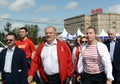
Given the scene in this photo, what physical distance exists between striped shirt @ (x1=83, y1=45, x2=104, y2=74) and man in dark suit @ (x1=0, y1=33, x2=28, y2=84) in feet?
4.11

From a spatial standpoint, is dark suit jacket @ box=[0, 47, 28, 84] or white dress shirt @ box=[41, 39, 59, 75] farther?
dark suit jacket @ box=[0, 47, 28, 84]

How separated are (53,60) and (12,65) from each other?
949 mm

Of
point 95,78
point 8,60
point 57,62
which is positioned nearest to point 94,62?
point 95,78

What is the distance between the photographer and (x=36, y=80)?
1134 cm

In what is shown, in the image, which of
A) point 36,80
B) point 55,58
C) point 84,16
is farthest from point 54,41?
point 84,16

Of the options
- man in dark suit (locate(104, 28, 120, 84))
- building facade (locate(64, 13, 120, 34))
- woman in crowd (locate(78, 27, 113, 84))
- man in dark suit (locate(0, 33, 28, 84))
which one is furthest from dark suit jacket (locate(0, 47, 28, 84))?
building facade (locate(64, 13, 120, 34))

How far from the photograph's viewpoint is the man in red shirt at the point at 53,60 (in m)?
6.20

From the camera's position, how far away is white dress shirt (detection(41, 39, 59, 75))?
20.3 ft

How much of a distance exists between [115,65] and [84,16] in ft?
382

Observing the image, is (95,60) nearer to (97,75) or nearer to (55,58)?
A: (97,75)

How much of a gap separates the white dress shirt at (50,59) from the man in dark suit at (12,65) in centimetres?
72

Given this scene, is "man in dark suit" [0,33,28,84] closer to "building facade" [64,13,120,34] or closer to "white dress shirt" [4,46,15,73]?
"white dress shirt" [4,46,15,73]

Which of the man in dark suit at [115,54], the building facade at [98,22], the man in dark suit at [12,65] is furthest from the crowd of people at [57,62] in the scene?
the building facade at [98,22]

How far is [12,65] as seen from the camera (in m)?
6.73
